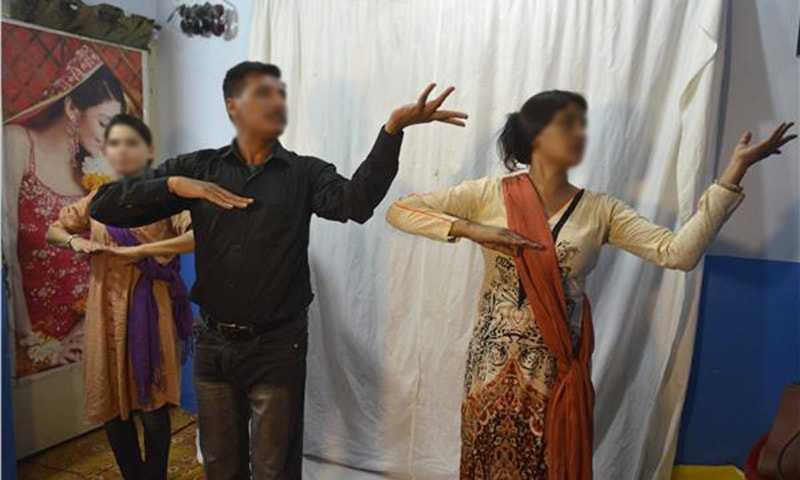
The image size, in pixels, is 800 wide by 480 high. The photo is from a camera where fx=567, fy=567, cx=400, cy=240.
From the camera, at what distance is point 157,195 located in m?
0.89

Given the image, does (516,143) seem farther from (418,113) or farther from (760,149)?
(760,149)

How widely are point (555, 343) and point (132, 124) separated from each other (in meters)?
0.72

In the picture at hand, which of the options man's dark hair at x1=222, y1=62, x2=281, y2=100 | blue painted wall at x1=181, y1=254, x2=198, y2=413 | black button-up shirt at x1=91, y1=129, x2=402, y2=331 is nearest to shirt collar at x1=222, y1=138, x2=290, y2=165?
black button-up shirt at x1=91, y1=129, x2=402, y2=331

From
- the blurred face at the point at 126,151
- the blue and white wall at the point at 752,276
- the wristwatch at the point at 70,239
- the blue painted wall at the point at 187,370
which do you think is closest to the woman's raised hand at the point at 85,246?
the wristwatch at the point at 70,239

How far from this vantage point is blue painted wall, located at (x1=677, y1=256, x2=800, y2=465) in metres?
1.17

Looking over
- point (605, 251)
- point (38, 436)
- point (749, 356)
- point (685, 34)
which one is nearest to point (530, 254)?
point (605, 251)

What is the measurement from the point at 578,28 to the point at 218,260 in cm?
81

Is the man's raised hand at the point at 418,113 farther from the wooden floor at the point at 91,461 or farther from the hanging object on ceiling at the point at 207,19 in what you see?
the wooden floor at the point at 91,461

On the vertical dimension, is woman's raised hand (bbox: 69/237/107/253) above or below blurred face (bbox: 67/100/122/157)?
below

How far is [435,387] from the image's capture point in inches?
54.5

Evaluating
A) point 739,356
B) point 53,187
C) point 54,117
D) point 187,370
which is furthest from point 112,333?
point 739,356

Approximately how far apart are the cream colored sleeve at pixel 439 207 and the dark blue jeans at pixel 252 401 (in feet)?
0.81

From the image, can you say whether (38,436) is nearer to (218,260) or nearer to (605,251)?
(218,260)

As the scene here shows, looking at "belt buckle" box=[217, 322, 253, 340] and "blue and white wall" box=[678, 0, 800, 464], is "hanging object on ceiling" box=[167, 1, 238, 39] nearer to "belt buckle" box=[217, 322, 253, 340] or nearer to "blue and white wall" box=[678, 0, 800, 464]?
"belt buckle" box=[217, 322, 253, 340]
